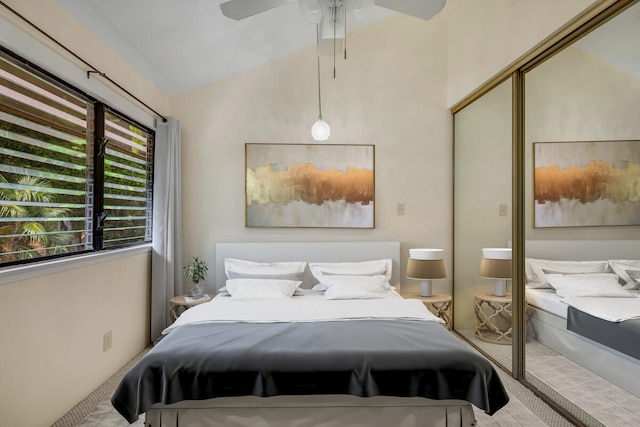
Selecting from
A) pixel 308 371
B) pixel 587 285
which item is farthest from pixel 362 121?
pixel 308 371

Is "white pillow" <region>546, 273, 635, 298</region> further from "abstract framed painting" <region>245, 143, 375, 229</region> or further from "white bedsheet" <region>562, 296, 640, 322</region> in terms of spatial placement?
"abstract framed painting" <region>245, 143, 375, 229</region>

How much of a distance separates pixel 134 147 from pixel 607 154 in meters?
3.43

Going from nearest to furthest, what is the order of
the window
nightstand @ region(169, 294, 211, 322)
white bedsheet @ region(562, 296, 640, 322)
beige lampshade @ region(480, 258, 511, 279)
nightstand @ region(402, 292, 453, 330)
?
white bedsheet @ region(562, 296, 640, 322) < the window < beige lampshade @ region(480, 258, 511, 279) < nightstand @ region(169, 294, 211, 322) < nightstand @ region(402, 292, 453, 330)

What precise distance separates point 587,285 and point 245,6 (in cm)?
246

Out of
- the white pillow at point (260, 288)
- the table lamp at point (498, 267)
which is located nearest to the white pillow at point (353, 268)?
the white pillow at point (260, 288)

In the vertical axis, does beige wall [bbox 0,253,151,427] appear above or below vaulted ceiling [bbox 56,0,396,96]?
below

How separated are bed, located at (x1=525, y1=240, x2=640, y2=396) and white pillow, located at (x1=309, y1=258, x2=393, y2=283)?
4.80 feet

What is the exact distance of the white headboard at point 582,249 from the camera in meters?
2.06

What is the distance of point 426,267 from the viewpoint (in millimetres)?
3912

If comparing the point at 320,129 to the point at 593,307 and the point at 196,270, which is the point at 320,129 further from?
the point at 593,307

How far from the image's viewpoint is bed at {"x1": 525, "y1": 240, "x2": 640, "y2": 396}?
6.61ft

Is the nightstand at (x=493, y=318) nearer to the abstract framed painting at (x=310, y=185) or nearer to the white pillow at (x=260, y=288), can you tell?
the abstract framed painting at (x=310, y=185)

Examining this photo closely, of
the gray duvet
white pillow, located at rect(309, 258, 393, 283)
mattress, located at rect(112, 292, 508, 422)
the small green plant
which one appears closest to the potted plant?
the small green plant

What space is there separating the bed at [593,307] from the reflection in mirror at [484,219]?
491 mm
